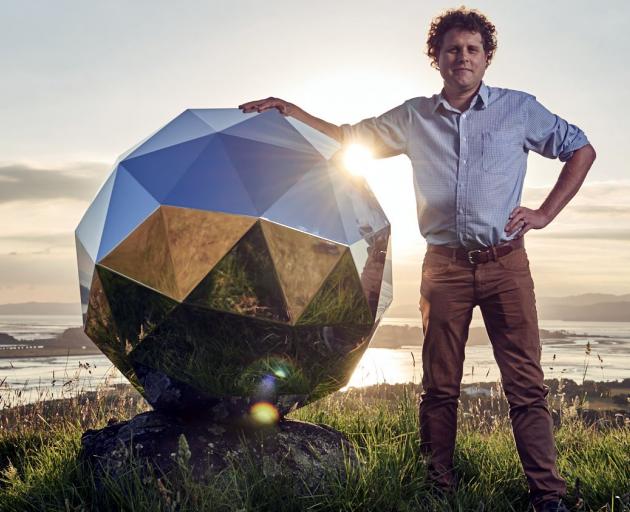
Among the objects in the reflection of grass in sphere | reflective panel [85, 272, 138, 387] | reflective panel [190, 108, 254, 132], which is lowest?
the reflection of grass in sphere

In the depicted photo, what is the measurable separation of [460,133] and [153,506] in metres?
3.20

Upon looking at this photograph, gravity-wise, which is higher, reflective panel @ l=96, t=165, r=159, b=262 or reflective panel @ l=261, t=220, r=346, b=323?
reflective panel @ l=96, t=165, r=159, b=262

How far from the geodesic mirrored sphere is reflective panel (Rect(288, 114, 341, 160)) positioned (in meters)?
0.02

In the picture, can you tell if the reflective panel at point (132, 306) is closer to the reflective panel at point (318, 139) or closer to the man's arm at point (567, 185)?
the reflective panel at point (318, 139)

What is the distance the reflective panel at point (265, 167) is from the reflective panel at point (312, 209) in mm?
45

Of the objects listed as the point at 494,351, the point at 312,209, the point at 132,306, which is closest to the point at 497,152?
the point at 494,351

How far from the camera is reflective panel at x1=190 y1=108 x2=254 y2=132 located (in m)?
4.58

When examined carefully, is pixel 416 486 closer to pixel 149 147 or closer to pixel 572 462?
pixel 572 462

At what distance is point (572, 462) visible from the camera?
6.01m

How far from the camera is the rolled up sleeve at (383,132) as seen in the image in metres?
5.44

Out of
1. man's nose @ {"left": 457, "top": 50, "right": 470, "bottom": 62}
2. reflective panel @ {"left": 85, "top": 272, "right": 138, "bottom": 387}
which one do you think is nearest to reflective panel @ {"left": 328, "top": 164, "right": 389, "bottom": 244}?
man's nose @ {"left": 457, "top": 50, "right": 470, "bottom": 62}

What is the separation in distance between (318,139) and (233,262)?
124cm

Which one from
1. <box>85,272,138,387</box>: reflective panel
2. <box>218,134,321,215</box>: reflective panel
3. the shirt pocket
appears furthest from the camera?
the shirt pocket

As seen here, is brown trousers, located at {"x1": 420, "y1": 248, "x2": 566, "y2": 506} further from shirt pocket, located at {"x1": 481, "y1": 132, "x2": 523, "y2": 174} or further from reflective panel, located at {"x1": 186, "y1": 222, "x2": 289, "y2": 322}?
reflective panel, located at {"x1": 186, "y1": 222, "x2": 289, "y2": 322}
